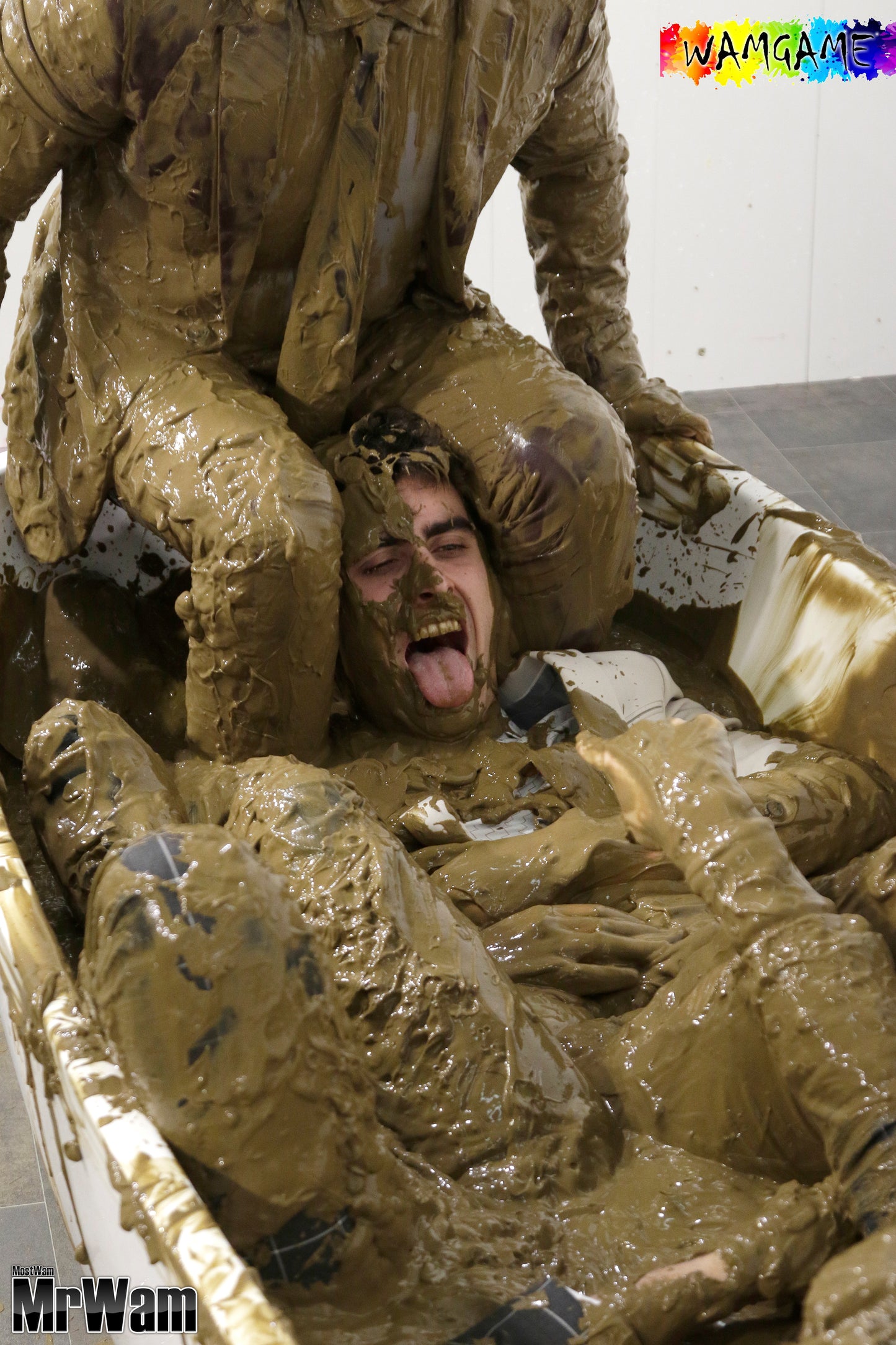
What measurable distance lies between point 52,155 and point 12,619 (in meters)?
0.58

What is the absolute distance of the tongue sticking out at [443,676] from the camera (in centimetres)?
167

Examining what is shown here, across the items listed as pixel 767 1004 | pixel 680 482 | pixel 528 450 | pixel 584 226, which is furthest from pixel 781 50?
pixel 767 1004

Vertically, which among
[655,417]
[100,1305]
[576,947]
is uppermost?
[655,417]

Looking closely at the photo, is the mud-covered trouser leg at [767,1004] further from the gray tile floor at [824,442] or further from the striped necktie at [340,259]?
the gray tile floor at [824,442]

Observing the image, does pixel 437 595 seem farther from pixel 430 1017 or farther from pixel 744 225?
pixel 744 225

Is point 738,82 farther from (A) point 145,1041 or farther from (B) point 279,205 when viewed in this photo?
(A) point 145,1041

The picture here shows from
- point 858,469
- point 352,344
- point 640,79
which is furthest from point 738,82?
point 352,344

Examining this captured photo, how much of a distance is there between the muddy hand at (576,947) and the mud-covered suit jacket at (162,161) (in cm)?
74

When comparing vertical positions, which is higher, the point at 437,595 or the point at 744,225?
the point at 744,225

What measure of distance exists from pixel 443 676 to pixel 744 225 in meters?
2.27

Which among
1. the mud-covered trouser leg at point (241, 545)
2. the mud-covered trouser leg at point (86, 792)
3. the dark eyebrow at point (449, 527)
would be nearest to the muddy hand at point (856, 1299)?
the mud-covered trouser leg at point (86, 792)

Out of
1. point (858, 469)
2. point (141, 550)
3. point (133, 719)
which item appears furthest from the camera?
point (858, 469)

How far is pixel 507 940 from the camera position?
134cm

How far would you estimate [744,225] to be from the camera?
3.52 meters
